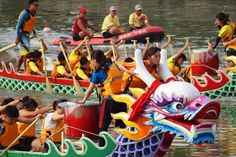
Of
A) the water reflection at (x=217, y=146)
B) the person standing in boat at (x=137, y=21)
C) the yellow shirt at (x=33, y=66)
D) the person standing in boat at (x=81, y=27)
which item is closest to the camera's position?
the water reflection at (x=217, y=146)

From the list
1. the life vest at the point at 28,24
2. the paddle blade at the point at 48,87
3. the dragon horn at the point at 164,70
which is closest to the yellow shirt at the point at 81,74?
the paddle blade at the point at 48,87

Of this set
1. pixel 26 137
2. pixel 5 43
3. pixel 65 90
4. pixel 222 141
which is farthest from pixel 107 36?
pixel 26 137

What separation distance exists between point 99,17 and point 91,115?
21.0m

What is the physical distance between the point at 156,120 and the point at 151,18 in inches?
860

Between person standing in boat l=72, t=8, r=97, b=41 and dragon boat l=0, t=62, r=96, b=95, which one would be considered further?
person standing in boat l=72, t=8, r=97, b=41

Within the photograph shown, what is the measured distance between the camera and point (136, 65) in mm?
9555

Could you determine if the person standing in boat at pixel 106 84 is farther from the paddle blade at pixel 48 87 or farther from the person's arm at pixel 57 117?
the paddle blade at pixel 48 87

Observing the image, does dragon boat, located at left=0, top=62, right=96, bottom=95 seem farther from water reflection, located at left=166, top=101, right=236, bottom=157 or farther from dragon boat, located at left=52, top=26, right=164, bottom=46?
dragon boat, located at left=52, top=26, right=164, bottom=46

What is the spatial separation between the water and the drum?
3.46 metres

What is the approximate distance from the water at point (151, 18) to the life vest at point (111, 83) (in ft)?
11.8

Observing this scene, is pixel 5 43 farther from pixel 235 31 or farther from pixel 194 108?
pixel 194 108

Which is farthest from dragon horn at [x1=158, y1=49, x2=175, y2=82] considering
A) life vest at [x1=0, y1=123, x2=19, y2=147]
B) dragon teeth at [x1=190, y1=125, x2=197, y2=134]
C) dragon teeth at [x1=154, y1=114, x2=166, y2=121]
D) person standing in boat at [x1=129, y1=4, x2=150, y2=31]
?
person standing in boat at [x1=129, y1=4, x2=150, y2=31]

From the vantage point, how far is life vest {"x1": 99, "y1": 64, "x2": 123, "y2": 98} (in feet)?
33.8

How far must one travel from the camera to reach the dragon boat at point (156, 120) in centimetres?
883
